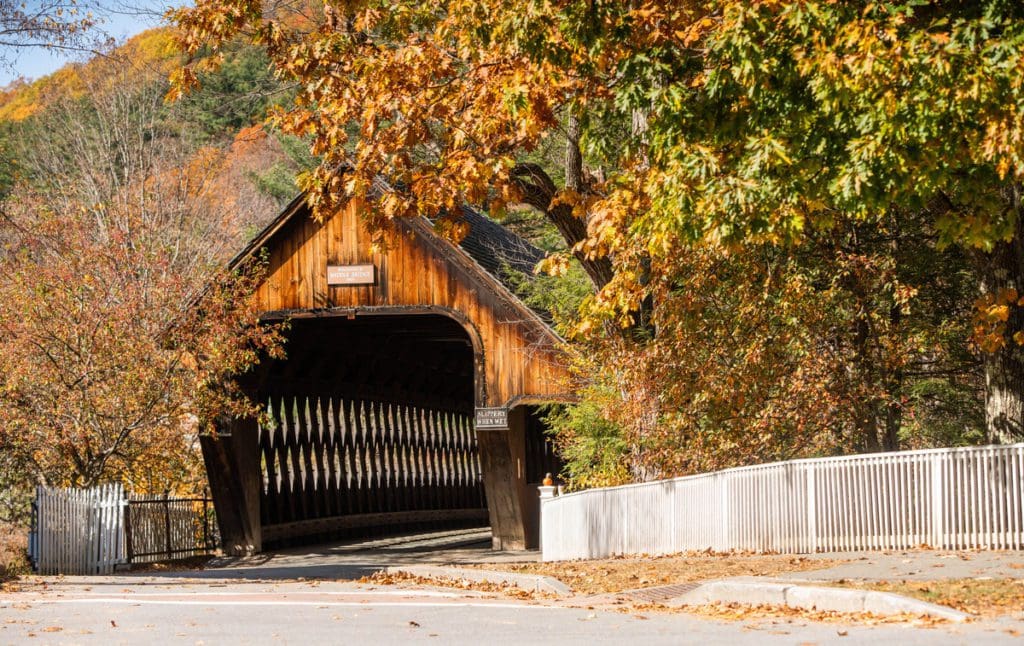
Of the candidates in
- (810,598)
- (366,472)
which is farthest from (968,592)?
(366,472)

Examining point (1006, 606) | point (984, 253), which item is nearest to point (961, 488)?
point (984, 253)

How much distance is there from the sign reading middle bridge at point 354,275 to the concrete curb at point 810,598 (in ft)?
42.3

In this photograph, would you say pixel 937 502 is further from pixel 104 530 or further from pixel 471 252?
pixel 104 530

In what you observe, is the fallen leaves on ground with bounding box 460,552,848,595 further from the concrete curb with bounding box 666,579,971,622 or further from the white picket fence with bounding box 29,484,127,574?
the white picket fence with bounding box 29,484,127,574

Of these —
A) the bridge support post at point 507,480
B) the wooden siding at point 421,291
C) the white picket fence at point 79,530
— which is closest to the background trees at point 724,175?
the wooden siding at point 421,291

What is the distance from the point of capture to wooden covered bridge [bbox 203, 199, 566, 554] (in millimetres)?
22531

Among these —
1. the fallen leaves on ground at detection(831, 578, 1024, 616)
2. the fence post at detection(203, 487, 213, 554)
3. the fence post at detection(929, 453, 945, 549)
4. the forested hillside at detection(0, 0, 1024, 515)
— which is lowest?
the fence post at detection(203, 487, 213, 554)

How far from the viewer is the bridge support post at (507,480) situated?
23406 mm

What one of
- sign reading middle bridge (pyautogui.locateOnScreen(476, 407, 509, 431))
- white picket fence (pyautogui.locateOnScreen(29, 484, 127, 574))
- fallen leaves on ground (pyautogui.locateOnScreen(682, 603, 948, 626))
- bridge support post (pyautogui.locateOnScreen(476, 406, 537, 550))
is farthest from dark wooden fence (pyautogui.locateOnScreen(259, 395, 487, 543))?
fallen leaves on ground (pyautogui.locateOnScreen(682, 603, 948, 626))

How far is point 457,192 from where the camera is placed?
605 inches

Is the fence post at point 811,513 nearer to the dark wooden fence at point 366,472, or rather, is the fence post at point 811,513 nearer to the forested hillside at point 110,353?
the forested hillside at point 110,353

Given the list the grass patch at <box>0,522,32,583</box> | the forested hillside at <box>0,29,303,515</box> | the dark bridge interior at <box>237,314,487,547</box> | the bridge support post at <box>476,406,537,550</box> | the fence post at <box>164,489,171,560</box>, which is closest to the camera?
the grass patch at <box>0,522,32,583</box>

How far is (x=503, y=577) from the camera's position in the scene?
14.2 m

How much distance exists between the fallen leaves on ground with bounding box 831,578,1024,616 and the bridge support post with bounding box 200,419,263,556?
1612 cm
